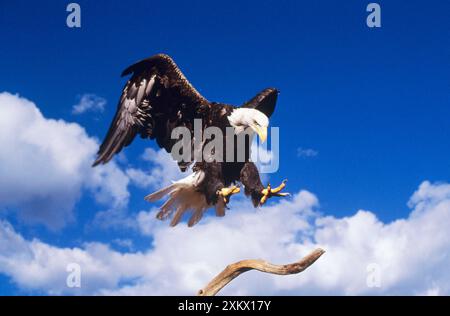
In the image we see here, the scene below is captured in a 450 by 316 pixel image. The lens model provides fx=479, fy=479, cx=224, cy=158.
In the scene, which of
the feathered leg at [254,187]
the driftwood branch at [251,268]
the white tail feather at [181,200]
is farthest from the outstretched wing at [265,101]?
the driftwood branch at [251,268]

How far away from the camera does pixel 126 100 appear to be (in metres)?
7.30

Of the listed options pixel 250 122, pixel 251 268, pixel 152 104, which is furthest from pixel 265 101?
pixel 251 268

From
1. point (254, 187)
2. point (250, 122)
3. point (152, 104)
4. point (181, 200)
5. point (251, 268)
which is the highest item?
point (152, 104)

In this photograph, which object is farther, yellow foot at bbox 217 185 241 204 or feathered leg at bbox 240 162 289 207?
feathered leg at bbox 240 162 289 207

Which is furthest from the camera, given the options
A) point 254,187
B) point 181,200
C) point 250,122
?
point 181,200

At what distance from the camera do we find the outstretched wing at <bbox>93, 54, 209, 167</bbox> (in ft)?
23.4

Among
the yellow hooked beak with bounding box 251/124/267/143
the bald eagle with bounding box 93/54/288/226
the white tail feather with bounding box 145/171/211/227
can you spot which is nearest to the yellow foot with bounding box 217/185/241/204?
the bald eagle with bounding box 93/54/288/226

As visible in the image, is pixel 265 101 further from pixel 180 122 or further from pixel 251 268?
pixel 251 268

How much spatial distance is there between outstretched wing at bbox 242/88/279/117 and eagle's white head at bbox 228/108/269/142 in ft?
1.77

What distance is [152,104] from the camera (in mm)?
7258

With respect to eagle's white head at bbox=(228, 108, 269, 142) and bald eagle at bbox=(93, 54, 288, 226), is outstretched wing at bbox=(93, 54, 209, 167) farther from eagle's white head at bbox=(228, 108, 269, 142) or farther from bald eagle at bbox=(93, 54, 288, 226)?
eagle's white head at bbox=(228, 108, 269, 142)

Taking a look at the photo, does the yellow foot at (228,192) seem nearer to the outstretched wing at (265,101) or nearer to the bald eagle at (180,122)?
the bald eagle at (180,122)

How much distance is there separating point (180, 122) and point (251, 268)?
2523 millimetres
